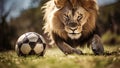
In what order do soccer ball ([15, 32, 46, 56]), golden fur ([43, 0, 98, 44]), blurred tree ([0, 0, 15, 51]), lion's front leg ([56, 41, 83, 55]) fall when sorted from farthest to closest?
1. blurred tree ([0, 0, 15, 51])
2. golden fur ([43, 0, 98, 44])
3. lion's front leg ([56, 41, 83, 55])
4. soccer ball ([15, 32, 46, 56])

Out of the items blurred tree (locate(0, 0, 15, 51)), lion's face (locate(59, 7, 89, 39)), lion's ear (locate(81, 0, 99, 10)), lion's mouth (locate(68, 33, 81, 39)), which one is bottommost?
blurred tree (locate(0, 0, 15, 51))

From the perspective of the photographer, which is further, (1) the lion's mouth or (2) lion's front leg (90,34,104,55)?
(1) the lion's mouth

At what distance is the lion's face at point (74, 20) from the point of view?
29.5ft

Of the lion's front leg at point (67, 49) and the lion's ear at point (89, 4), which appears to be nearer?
the lion's front leg at point (67, 49)

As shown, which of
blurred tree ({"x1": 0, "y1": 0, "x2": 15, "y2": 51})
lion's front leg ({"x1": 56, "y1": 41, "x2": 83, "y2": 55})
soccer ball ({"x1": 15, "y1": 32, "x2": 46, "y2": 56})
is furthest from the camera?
blurred tree ({"x1": 0, "y1": 0, "x2": 15, "y2": 51})

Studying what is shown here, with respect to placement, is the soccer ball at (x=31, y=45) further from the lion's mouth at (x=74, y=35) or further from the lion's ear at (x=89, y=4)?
the lion's ear at (x=89, y=4)

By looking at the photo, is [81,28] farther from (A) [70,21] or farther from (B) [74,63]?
(B) [74,63]

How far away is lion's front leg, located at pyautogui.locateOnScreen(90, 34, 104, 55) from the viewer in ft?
29.5

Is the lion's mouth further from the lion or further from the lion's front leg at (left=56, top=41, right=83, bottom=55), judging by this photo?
the lion's front leg at (left=56, top=41, right=83, bottom=55)

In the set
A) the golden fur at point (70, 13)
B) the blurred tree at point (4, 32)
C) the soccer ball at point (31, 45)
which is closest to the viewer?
the soccer ball at point (31, 45)

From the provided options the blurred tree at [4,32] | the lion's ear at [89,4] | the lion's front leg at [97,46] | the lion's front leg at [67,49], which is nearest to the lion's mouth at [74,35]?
the lion's front leg at [67,49]

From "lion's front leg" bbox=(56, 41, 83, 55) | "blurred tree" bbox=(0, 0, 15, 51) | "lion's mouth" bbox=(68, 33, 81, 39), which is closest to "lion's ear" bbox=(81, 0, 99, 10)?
"lion's mouth" bbox=(68, 33, 81, 39)

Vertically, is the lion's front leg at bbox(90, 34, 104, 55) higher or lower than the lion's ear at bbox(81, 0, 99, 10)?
lower

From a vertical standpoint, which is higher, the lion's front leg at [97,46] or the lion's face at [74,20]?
the lion's face at [74,20]
